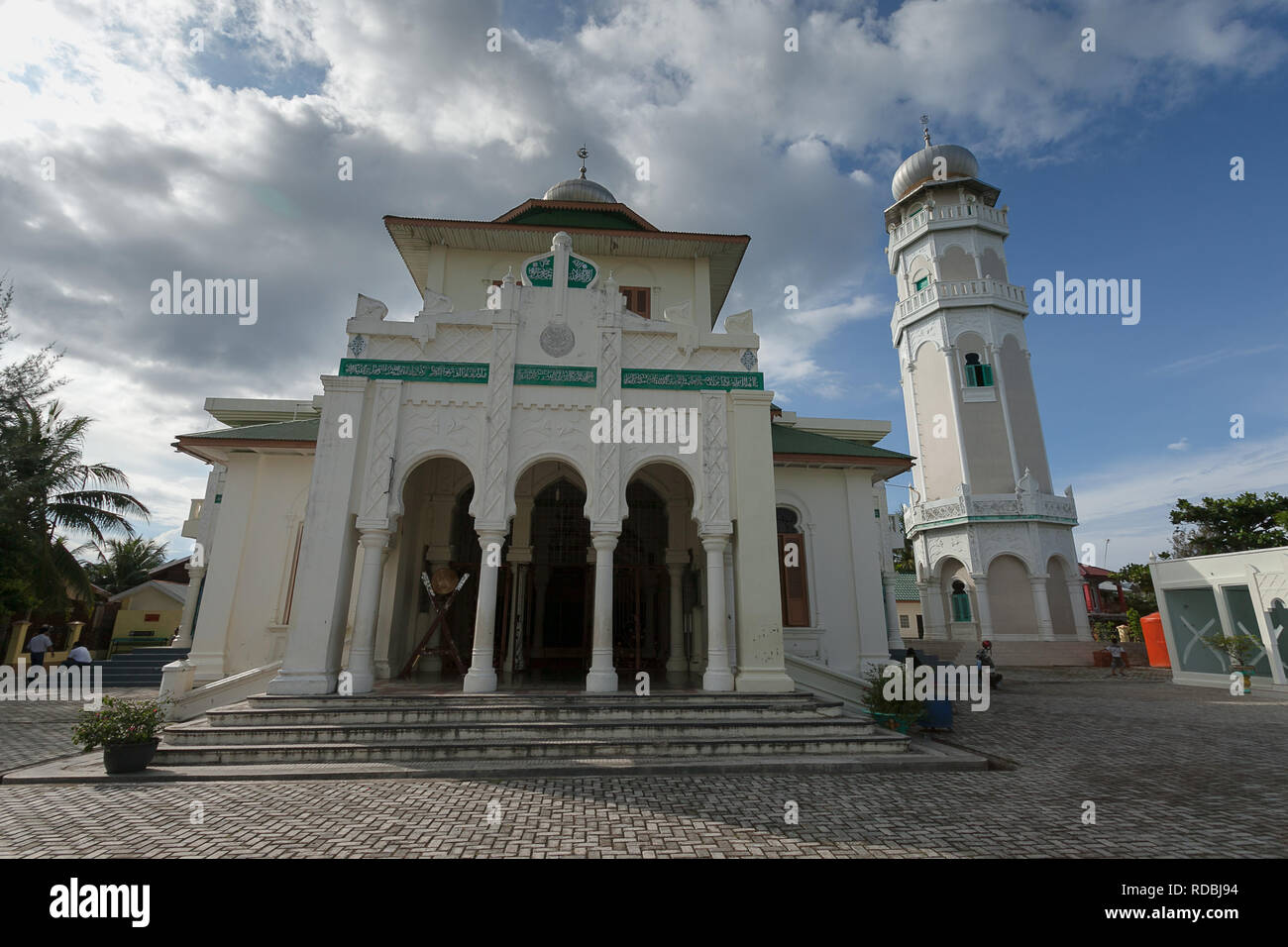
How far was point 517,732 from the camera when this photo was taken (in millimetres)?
8438

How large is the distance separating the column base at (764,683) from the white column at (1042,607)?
23185mm

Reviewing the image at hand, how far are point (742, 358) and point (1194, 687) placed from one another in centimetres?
1902

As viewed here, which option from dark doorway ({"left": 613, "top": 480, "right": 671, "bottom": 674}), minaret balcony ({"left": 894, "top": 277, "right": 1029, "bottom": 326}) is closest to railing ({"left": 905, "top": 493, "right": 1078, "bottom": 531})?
minaret balcony ({"left": 894, "top": 277, "right": 1029, "bottom": 326})

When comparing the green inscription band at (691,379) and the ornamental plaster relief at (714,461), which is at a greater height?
the green inscription band at (691,379)

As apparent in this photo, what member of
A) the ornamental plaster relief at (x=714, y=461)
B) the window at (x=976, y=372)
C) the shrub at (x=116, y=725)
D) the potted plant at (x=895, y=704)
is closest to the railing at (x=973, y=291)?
the window at (x=976, y=372)

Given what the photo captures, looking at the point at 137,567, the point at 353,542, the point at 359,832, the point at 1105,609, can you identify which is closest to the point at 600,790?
the point at 359,832

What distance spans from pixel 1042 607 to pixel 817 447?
66.0ft

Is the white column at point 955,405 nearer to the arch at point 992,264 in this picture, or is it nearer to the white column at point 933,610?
the arch at point 992,264

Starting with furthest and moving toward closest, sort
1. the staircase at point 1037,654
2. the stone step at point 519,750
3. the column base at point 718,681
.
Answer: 1. the staircase at point 1037,654
2. the column base at point 718,681
3. the stone step at point 519,750

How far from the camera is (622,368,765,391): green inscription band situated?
11.4 meters

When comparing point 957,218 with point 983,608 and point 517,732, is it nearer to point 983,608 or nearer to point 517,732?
point 983,608

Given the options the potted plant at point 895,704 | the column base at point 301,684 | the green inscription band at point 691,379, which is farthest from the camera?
the green inscription band at point 691,379

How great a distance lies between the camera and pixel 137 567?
39.6 metres

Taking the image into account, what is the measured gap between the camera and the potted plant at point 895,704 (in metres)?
9.18
